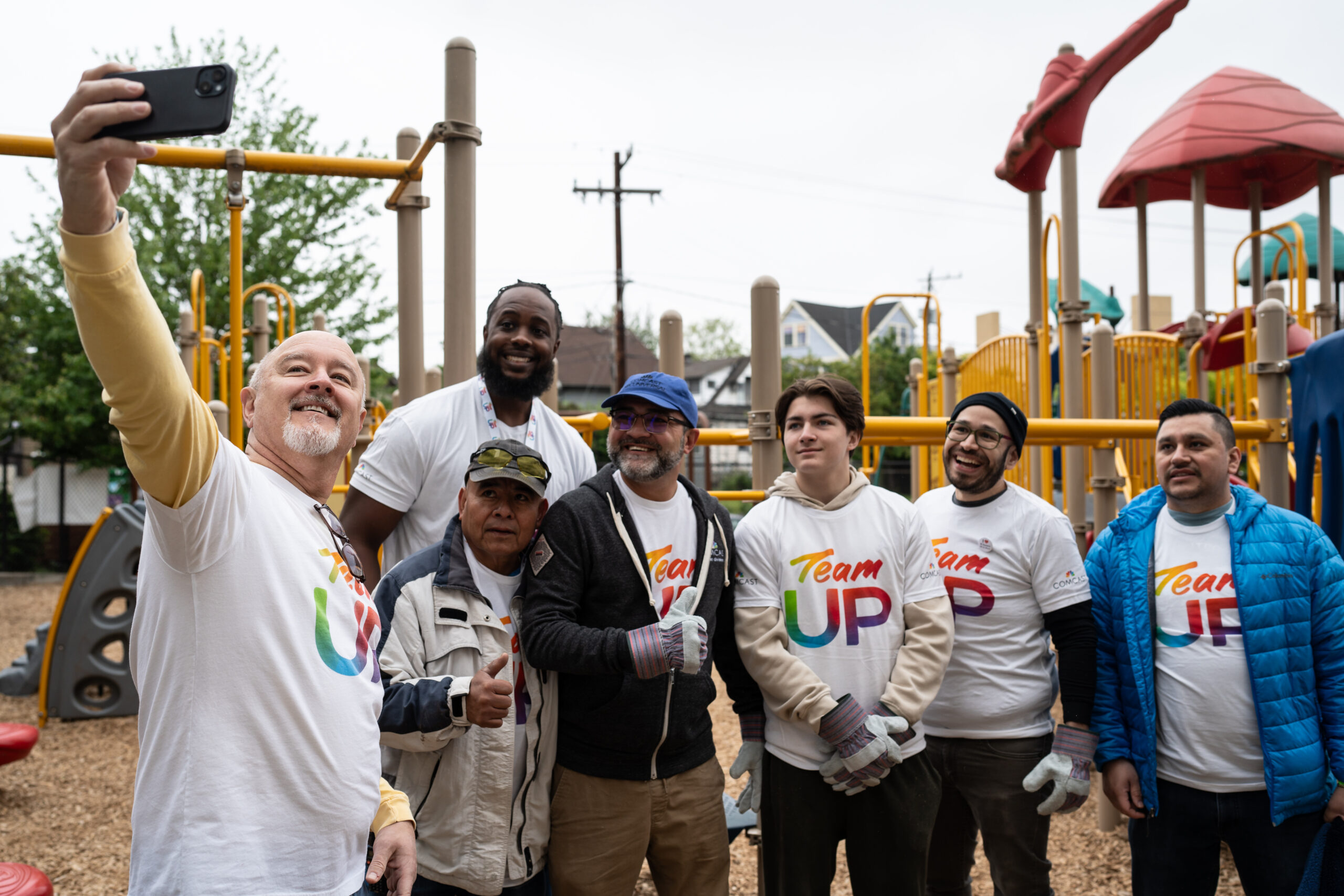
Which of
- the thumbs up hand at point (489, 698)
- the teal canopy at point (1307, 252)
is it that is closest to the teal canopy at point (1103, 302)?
the teal canopy at point (1307, 252)

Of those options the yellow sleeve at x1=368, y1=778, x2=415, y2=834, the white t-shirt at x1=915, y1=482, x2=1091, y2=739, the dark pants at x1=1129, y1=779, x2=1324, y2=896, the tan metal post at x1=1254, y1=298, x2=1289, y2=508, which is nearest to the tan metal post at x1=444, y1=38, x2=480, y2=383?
the yellow sleeve at x1=368, y1=778, x2=415, y2=834

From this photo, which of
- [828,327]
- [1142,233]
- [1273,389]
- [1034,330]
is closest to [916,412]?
[1034,330]

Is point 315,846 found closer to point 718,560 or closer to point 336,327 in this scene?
point 718,560

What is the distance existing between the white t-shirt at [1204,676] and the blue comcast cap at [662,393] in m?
1.42

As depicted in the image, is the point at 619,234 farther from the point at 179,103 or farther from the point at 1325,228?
the point at 179,103

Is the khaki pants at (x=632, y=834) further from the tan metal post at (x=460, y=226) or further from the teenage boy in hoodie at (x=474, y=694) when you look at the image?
the tan metal post at (x=460, y=226)

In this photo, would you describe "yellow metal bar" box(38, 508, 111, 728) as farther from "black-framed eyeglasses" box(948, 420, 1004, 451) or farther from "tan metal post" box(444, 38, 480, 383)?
"black-framed eyeglasses" box(948, 420, 1004, 451)

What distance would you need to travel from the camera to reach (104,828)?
15.0ft

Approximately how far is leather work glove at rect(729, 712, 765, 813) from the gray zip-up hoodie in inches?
6.5

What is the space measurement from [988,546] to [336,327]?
14.5 m

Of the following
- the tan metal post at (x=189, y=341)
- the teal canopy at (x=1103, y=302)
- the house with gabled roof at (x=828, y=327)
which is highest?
the house with gabled roof at (x=828, y=327)

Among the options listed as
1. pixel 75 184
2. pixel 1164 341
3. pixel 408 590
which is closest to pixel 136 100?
pixel 75 184

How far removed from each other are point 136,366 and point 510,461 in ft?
3.59

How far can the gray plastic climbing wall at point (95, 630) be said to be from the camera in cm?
660
